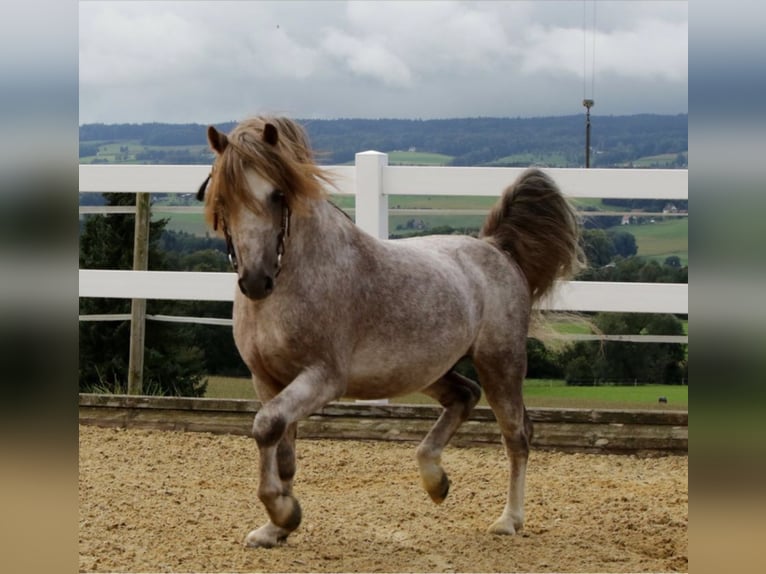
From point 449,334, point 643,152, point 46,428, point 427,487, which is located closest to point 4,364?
point 46,428

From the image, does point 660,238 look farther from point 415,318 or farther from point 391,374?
point 391,374

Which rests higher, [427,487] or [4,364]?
[4,364]

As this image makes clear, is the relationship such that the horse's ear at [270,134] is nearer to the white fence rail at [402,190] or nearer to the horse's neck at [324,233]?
the horse's neck at [324,233]

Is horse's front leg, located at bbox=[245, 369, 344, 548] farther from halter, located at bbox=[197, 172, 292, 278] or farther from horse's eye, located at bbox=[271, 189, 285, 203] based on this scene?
horse's eye, located at bbox=[271, 189, 285, 203]

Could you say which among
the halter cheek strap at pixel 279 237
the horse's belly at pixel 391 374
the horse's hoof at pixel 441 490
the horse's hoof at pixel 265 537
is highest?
the halter cheek strap at pixel 279 237

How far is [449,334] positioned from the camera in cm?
392

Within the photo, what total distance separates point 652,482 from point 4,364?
4.79 meters

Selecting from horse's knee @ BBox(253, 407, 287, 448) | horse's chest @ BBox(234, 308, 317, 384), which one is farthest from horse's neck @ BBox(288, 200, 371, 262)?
horse's knee @ BBox(253, 407, 287, 448)

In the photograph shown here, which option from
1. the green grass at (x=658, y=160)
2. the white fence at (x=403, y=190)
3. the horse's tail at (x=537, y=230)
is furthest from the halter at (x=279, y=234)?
the green grass at (x=658, y=160)

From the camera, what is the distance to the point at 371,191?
6.29 m

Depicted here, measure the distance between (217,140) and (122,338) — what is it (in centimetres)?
468

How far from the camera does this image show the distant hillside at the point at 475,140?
8.72 m

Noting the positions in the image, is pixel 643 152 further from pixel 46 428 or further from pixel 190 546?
pixel 46 428

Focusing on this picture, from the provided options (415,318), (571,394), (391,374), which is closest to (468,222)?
(571,394)
